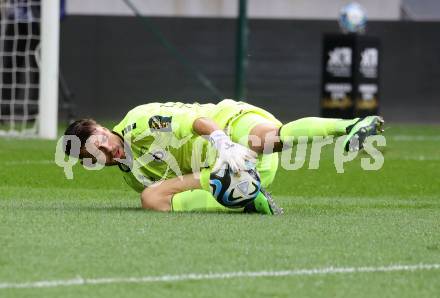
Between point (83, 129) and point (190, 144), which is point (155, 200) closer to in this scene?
point (190, 144)

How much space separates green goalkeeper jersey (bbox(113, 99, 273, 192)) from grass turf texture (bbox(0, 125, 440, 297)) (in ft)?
1.00

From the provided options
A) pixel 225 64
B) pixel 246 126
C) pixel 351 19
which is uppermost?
pixel 351 19

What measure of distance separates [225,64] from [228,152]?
12783 millimetres

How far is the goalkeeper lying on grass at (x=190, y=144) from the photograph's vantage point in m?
7.66

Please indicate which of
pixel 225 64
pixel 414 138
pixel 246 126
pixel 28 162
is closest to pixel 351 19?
pixel 225 64

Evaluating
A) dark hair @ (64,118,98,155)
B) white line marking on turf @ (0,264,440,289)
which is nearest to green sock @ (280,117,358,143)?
dark hair @ (64,118,98,155)

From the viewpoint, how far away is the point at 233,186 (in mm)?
7566

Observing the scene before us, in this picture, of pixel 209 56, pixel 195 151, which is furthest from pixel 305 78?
pixel 195 151

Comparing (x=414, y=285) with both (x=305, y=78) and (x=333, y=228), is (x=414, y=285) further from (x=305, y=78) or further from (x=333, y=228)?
(x=305, y=78)

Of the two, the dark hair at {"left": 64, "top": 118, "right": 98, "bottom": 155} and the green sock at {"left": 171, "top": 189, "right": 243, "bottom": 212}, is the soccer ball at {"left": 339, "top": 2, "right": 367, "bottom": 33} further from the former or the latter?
the dark hair at {"left": 64, "top": 118, "right": 98, "bottom": 155}

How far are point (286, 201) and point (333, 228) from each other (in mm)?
2275

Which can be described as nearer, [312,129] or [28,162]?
[312,129]

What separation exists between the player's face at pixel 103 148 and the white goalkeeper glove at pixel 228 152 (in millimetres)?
675

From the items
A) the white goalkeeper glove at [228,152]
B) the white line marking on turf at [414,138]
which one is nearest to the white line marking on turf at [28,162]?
the white goalkeeper glove at [228,152]
